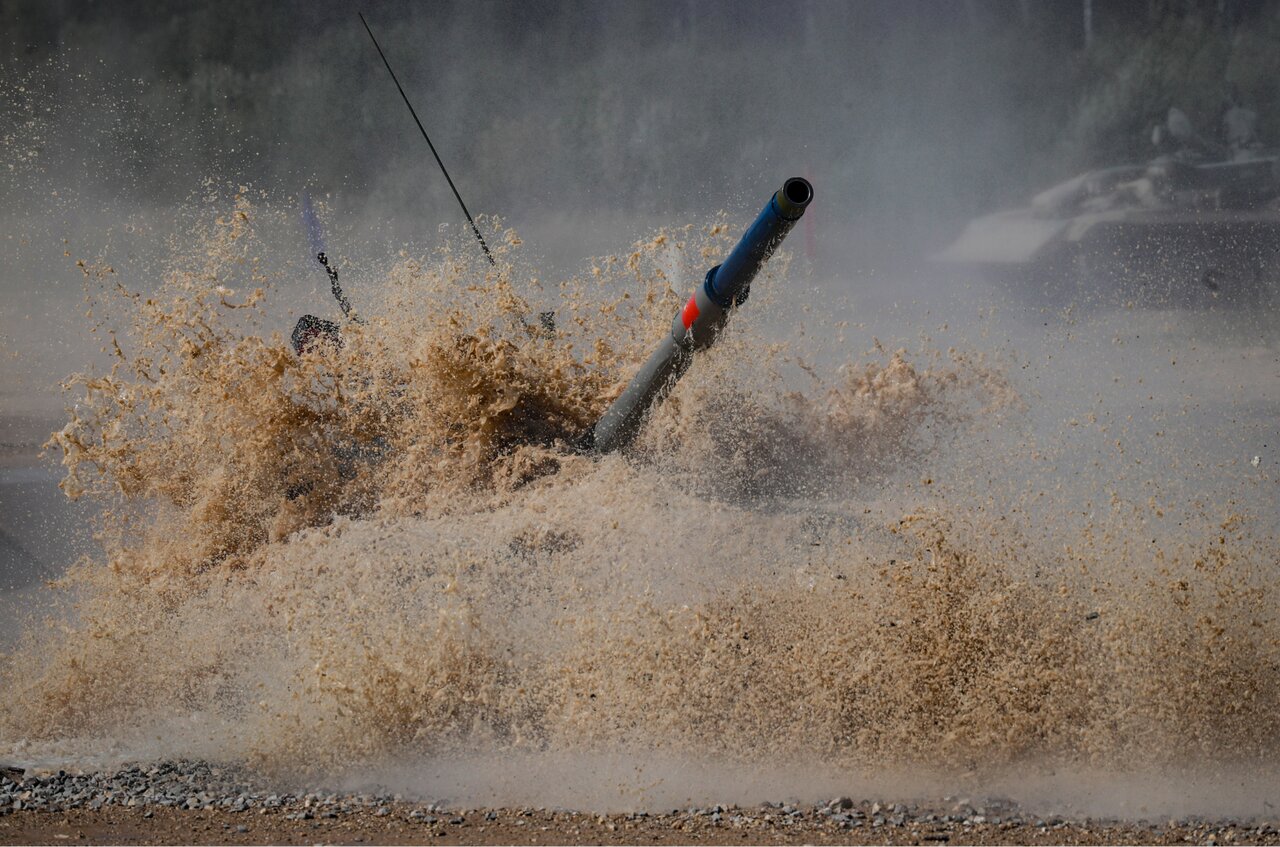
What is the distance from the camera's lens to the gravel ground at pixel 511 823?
3.53m

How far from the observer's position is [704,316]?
199 inches

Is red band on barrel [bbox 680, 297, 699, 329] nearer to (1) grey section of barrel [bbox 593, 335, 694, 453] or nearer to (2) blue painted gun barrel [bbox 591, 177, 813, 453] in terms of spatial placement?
(2) blue painted gun barrel [bbox 591, 177, 813, 453]

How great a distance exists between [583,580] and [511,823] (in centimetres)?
132

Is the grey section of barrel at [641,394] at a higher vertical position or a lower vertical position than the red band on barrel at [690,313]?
lower

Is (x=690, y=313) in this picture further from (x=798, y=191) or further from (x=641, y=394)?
(x=798, y=191)

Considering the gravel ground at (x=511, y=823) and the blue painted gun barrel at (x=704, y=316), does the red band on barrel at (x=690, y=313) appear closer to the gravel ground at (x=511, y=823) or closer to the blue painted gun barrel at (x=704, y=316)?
the blue painted gun barrel at (x=704, y=316)

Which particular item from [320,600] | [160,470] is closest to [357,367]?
[160,470]

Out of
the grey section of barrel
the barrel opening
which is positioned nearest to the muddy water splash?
the grey section of barrel

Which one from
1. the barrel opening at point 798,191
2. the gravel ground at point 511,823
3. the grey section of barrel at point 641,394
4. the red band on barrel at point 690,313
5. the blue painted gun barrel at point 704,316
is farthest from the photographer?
the grey section of barrel at point 641,394

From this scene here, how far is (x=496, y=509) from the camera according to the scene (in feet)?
18.6

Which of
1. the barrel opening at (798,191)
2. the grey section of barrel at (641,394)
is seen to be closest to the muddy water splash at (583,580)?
the grey section of barrel at (641,394)

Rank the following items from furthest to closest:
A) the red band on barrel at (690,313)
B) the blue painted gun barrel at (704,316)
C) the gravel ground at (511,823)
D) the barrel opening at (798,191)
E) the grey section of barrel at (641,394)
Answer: the grey section of barrel at (641,394) < the red band on barrel at (690,313) < the blue painted gun barrel at (704,316) < the barrel opening at (798,191) < the gravel ground at (511,823)

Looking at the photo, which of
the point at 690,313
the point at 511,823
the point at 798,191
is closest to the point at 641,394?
the point at 690,313

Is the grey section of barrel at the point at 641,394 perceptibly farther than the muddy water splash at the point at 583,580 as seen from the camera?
Yes
